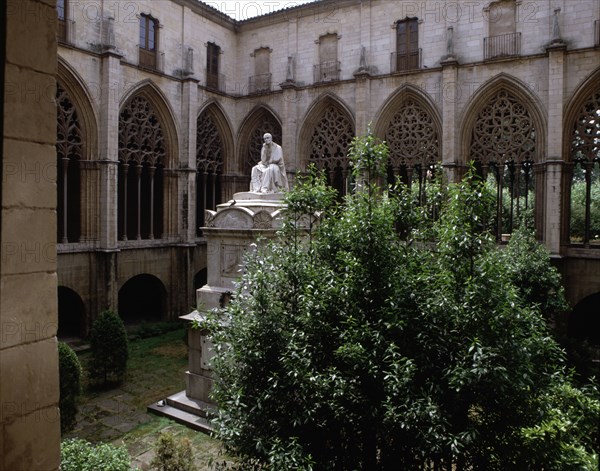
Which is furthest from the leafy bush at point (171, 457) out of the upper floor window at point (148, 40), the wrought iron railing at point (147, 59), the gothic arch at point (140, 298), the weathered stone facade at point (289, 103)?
the upper floor window at point (148, 40)

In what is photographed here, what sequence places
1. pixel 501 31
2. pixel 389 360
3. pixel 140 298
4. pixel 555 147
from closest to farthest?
pixel 389 360
pixel 555 147
pixel 501 31
pixel 140 298

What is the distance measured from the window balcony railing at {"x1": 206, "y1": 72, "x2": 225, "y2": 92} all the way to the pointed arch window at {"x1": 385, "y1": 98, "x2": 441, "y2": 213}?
7745mm

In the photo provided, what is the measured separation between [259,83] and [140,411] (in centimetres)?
1571

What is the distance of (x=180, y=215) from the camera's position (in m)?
19.7

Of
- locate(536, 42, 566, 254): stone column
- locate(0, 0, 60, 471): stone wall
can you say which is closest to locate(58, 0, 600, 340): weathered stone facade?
locate(536, 42, 566, 254): stone column

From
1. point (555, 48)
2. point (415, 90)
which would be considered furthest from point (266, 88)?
point (555, 48)

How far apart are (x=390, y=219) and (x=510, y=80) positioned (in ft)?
44.8

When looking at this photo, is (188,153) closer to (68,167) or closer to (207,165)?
(207,165)

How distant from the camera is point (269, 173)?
10.7m

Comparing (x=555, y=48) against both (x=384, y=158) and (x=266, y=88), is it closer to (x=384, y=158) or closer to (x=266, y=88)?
(x=266, y=88)

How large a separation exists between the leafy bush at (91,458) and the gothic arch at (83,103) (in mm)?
13118

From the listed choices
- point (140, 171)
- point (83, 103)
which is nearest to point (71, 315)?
point (140, 171)

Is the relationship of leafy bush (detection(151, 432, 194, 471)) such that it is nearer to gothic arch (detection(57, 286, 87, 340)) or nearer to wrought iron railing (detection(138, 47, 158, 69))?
gothic arch (detection(57, 286, 87, 340))

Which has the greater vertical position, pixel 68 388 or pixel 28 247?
pixel 28 247
